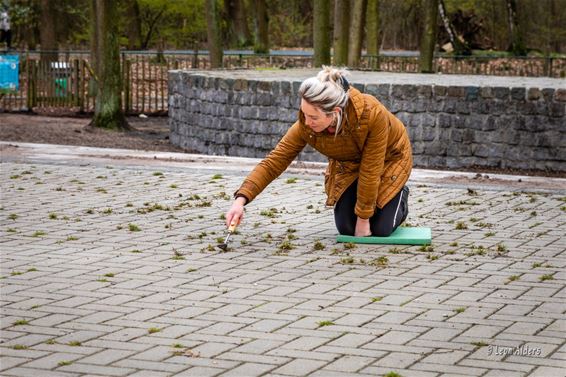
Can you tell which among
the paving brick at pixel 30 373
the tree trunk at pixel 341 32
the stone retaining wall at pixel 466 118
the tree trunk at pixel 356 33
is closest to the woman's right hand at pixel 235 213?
the paving brick at pixel 30 373

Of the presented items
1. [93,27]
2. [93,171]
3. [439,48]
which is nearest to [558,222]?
[93,171]

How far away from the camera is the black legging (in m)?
A: 8.61

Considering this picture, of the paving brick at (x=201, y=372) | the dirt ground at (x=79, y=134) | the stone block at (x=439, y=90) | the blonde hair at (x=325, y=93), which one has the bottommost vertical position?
the dirt ground at (x=79, y=134)

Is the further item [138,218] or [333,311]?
[138,218]

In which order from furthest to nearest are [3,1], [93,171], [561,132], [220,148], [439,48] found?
[439,48] → [3,1] → [220,148] → [561,132] → [93,171]

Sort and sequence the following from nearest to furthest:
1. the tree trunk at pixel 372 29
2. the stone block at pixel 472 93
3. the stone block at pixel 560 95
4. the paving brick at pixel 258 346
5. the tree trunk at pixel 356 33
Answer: the paving brick at pixel 258 346
the stone block at pixel 560 95
the stone block at pixel 472 93
the tree trunk at pixel 356 33
the tree trunk at pixel 372 29

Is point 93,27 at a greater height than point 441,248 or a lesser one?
greater

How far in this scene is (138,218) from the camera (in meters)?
9.96

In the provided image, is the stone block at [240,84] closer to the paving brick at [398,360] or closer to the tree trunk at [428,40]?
the tree trunk at [428,40]

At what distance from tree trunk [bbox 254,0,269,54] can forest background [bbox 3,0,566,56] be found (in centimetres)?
4

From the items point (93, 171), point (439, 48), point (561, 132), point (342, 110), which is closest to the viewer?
point (342, 110)

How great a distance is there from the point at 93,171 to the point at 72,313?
6.81 m

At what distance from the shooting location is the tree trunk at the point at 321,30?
21812mm

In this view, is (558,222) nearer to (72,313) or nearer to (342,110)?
(342,110)
